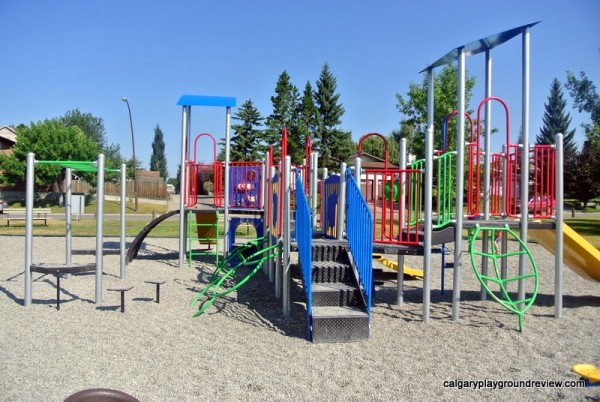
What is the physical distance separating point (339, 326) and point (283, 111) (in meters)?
44.2

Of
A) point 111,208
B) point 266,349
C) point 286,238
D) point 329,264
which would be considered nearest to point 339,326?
point 266,349

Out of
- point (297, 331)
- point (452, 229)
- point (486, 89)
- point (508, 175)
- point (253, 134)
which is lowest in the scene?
point (297, 331)

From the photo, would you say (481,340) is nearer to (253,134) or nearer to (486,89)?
(486,89)

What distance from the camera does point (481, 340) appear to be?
239 inches

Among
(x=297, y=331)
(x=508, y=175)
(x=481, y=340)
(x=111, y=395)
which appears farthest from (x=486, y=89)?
(x=111, y=395)

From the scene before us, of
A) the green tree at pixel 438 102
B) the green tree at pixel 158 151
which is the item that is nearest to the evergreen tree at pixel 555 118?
the green tree at pixel 438 102

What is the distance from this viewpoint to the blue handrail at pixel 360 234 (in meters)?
6.21

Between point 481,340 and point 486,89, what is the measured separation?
4.00 metres

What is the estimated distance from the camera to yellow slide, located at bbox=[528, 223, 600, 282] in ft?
25.5

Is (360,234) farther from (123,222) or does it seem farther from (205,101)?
(205,101)

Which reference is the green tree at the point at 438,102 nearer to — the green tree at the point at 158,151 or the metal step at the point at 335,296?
the metal step at the point at 335,296

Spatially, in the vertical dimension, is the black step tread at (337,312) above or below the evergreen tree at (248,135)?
below

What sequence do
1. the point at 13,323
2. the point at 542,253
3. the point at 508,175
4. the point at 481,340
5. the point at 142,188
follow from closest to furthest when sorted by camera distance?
the point at 481,340
the point at 13,323
the point at 508,175
the point at 542,253
the point at 142,188

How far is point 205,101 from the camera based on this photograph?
12.0 m
